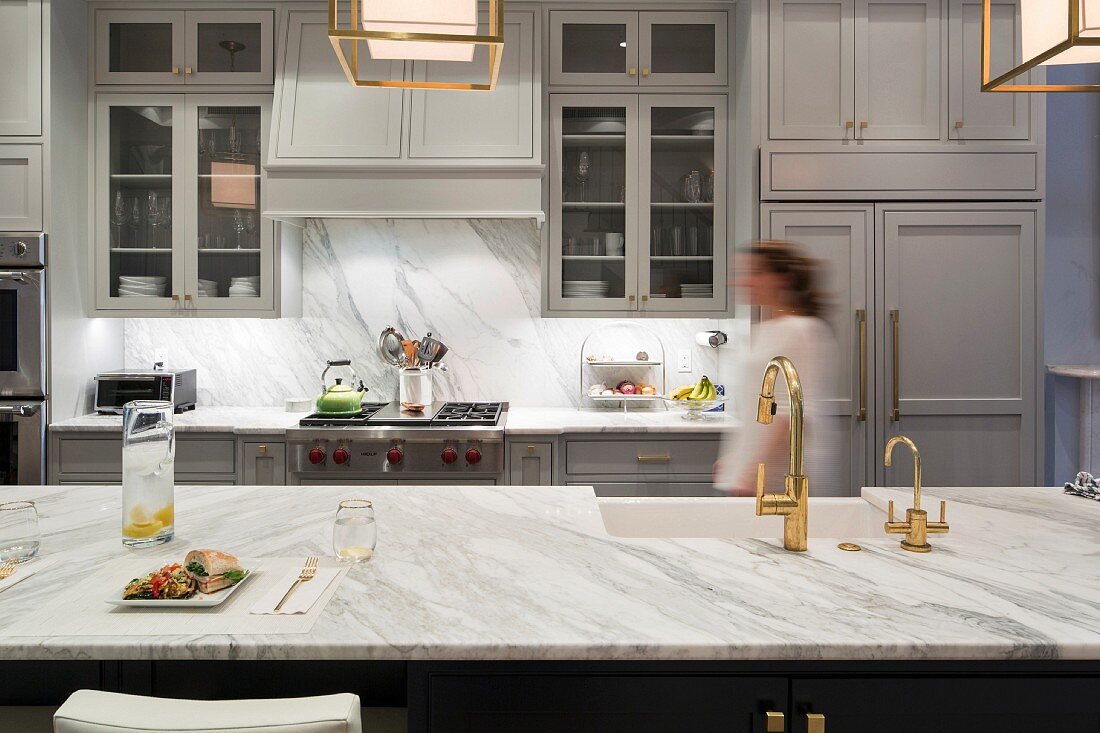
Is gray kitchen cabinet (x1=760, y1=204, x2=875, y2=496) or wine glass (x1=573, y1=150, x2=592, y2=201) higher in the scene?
wine glass (x1=573, y1=150, x2=592, y2=201)

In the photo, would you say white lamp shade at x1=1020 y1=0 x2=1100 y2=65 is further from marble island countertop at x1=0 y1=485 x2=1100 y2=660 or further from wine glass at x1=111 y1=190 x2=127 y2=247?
wine glass at x1=111 y1=190 x2=127 y2=247

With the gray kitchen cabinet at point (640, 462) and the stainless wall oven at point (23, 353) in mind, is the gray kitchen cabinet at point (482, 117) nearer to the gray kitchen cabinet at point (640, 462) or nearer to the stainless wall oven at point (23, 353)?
the gray kitchen cabinet at point (640, 462)

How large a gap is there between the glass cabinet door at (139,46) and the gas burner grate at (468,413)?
1.99 meters

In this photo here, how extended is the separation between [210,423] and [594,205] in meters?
2.01

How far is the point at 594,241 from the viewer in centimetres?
348

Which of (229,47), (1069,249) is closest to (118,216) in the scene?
(229,47)

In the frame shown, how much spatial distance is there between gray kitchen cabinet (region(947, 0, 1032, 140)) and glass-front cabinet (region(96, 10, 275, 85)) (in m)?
3.06

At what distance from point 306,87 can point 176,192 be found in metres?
0.79

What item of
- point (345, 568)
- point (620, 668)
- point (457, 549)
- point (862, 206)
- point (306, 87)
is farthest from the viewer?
point (306, 87)

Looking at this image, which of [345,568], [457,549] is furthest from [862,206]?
[345,568]

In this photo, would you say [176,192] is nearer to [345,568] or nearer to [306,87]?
[306,87]

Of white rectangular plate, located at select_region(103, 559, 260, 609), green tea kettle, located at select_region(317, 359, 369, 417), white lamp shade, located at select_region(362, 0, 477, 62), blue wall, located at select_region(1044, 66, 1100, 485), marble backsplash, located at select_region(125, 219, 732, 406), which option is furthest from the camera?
marble backsplash, located at select_region(125, 219, 732, 406)

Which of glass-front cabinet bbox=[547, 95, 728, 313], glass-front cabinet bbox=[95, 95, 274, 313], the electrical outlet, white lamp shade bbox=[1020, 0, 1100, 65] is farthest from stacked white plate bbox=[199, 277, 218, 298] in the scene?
white lamp shade bbox=[1020, 0, 1100, 65]

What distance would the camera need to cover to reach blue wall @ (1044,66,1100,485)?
3639mm
